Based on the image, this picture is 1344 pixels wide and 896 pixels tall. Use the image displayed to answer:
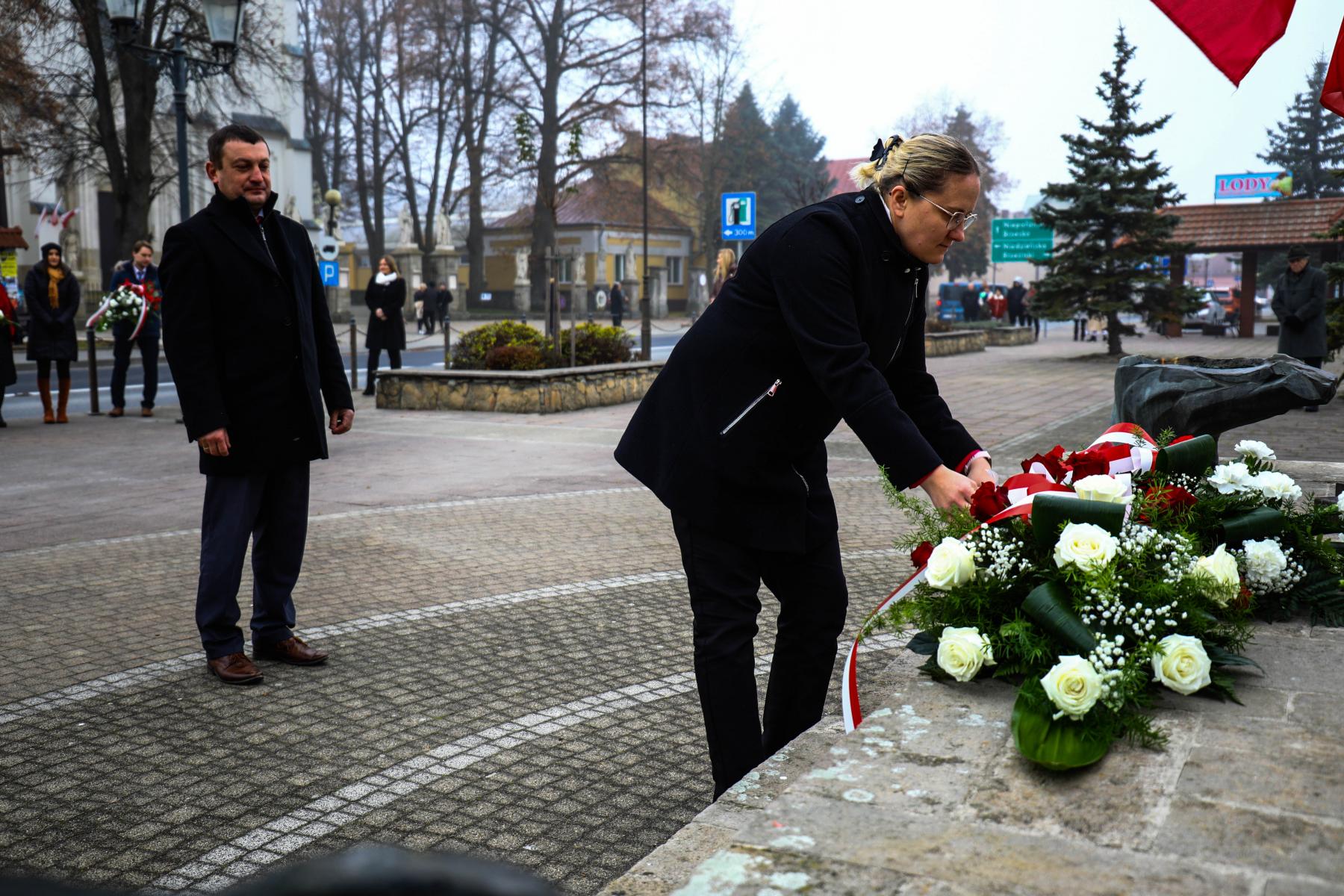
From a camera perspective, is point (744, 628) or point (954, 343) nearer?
point (744, 628)

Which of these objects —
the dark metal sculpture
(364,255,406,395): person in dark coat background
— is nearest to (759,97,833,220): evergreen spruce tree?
(364,255,406,395): person in dark coat background

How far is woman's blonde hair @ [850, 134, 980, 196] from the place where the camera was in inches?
117

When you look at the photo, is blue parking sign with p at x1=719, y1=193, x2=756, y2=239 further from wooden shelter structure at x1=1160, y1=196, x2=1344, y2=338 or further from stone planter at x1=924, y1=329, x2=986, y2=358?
wooden shelter structure at x1=1160, y1=196, x2=1344, y2=338

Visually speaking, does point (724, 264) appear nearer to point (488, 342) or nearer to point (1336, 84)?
point (488, 342)

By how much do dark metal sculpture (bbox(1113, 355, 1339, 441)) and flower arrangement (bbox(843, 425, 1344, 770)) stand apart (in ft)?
7.18

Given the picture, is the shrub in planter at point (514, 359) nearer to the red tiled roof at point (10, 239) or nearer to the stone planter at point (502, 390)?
the stone planter at point (502, 390)

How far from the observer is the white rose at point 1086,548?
293cm

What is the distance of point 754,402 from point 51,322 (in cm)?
1319

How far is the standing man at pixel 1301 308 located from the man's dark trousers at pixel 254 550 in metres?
13.8

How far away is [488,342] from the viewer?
55.6ft

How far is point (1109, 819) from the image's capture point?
7.27 ft

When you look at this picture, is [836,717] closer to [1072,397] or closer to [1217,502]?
[1217,502]

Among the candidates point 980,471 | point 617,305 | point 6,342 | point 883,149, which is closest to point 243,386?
point 883,149

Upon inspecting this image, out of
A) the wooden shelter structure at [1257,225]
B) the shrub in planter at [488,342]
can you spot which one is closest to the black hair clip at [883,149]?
the shrub in planter at [488,342]
